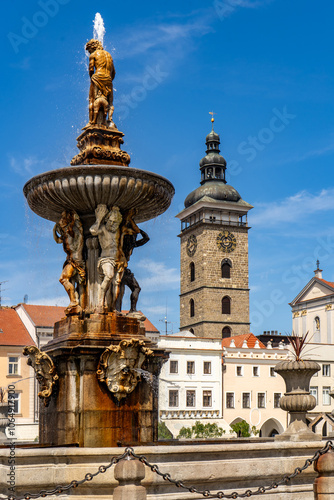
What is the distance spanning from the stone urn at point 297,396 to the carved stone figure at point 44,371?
3.79 m

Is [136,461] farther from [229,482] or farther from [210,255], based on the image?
[210,255]

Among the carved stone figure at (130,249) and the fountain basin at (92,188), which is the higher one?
the fountain basin at (92,188)

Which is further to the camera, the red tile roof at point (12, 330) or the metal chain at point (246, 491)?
the red tile roof at point (12, 330)

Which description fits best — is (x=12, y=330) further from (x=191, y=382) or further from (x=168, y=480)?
(x=168, y=480)

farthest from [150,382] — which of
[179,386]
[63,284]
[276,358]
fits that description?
[276,358]

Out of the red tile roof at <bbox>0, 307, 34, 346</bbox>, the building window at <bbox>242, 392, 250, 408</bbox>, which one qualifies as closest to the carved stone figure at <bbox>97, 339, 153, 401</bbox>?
the red tile roof at <bbox>0, 307, 34, 346</bbox>

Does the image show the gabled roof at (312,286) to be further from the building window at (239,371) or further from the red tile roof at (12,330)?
the red tile roof at (12,330)

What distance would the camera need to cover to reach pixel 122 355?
9.85m

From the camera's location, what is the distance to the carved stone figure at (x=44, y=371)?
10.2 m

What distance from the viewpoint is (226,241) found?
84.6 metres

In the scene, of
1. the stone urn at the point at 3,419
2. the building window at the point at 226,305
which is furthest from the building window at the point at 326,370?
the stone urn at the point at 3,419

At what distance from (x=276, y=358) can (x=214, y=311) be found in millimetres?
22361

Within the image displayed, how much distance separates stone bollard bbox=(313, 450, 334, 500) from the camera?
756 centimetres

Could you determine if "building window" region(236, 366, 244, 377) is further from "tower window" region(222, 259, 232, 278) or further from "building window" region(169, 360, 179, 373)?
"tower window" region(222, 259, 232, 278)
